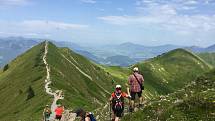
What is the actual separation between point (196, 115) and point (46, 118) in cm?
2252

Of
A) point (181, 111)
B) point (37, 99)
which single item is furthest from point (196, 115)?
point (37, 99)

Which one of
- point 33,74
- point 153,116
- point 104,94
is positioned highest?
point 153,116

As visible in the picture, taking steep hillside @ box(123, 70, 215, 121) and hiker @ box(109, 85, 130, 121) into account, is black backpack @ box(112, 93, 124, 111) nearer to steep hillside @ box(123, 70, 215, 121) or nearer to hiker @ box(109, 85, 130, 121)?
hiker @ box(109, 85, 130, 121)

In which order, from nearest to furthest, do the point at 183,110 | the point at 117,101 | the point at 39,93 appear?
the point at 117,101
the point at 183,110
the point at 39,93

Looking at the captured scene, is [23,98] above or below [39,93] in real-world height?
below

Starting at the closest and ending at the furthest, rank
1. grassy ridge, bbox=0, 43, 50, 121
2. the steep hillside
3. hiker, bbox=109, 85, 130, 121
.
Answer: hiker, bbox=109, 85, 130, 121
the steep hillside
grassy ridge, bbox=0, 43, 50, 121

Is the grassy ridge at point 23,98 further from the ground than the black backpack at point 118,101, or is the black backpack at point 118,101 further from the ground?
the black backpack at point 118,101

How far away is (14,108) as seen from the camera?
364 feet

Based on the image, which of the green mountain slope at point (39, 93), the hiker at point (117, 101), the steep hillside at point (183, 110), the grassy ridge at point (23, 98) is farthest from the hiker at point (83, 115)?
the grassy ridge at point (23, 98)

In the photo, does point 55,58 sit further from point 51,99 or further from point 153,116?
point 153,116

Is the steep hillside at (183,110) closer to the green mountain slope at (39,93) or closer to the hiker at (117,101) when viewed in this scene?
the hiker at (117,101)

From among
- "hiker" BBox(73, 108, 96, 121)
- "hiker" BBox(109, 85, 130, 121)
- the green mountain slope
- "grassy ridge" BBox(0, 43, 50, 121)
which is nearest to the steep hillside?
"hiker" BBox(109, 85, 130, 121)

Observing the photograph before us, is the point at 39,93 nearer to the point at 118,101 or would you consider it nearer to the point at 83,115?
the point at 118,101

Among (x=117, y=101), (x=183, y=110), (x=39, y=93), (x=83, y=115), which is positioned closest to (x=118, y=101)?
(x=117, y=101)
